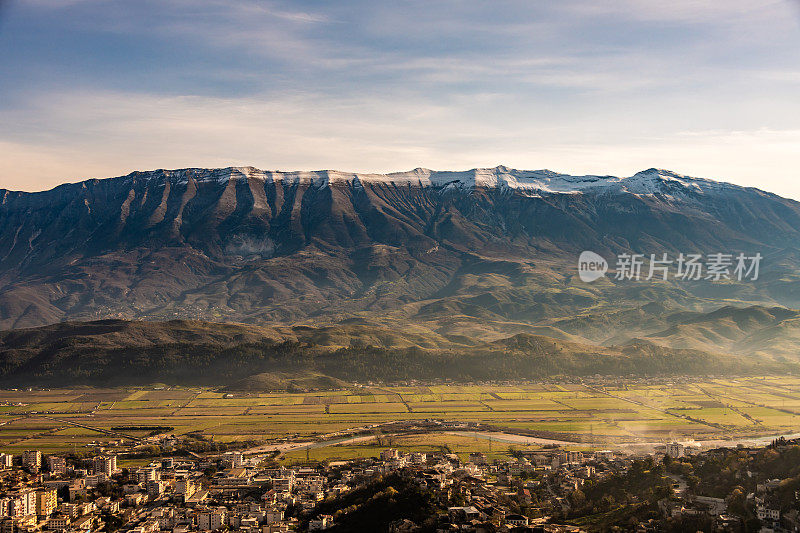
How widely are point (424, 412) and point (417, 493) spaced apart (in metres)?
40.0

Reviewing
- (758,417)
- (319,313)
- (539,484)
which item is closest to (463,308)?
(319,313)

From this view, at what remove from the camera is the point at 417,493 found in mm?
37250

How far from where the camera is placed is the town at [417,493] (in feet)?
113

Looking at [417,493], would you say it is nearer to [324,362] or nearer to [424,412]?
[424,412]

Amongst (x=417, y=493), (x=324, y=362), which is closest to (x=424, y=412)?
(x=324, y=362)

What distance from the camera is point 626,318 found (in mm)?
155000

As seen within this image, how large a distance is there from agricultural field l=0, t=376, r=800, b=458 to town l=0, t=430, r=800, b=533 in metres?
9.37

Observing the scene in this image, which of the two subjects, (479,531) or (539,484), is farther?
(539,484)

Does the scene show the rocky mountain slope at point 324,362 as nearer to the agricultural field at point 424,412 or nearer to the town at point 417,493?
the agricultural field at point 424,412

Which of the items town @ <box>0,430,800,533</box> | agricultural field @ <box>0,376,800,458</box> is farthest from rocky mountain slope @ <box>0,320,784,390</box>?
town @ <box>0,430,800,533</box>

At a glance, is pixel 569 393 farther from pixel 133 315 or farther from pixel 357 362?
pixel 133 315

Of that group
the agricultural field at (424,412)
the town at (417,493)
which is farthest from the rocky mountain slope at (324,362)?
the town at (417,493)

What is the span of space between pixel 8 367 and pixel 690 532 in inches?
3767

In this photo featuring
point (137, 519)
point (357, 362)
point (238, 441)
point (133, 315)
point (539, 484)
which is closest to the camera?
point (137, 519)
